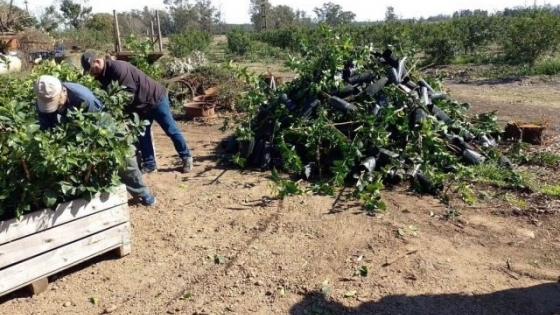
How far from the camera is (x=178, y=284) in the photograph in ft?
10.7

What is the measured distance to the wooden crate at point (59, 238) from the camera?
9.63ft

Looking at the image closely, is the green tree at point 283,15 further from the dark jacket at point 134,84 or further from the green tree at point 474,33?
the dark jacket at point 134,84

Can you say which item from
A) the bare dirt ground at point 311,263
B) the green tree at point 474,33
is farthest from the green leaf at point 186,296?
the green tree at point 474,33

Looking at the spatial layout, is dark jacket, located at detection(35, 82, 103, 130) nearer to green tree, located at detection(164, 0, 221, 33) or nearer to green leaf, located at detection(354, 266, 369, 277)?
green leaf, located at detection(354, 266, 369, 277)

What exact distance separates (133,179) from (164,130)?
1.27 m

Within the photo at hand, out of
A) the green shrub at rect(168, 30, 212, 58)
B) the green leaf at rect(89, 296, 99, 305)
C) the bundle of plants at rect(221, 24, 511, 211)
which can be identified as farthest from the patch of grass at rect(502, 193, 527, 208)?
the green shrub at rect(168, 30, 212, 58)

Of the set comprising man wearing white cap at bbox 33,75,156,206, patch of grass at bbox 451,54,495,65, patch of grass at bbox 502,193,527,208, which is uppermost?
man wearing white cap at bbox 33,75,156,206

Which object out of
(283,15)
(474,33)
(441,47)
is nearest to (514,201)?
(441,47)

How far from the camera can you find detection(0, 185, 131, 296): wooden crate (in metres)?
2.94

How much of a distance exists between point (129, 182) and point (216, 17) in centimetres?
4712

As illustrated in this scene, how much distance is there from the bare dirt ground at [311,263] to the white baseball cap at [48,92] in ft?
3.92

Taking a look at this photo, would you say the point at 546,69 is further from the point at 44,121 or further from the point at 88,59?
the point at 44,121

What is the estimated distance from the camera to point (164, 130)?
5.27 meters

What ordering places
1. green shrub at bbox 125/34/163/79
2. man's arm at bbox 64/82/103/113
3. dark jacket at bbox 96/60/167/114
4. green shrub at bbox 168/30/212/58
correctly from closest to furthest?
man's arm at bbox 64/82/103/113
dark jacket at bbox 96/60/167/114
green shrub at bbox 125/34/163/79
green shrub at bbox 168/30/212/58
